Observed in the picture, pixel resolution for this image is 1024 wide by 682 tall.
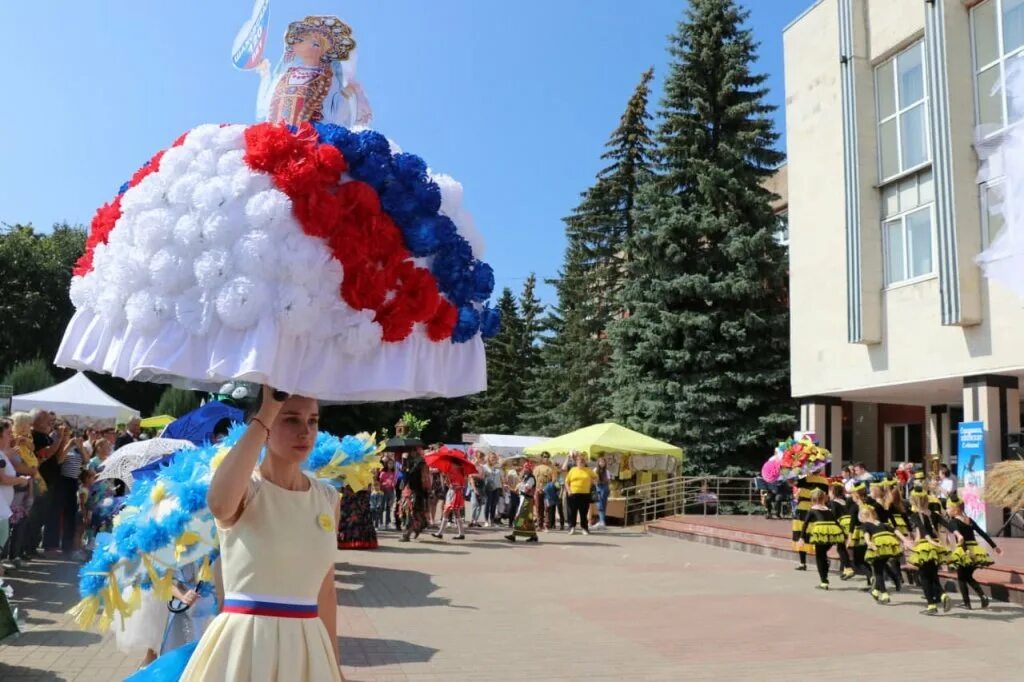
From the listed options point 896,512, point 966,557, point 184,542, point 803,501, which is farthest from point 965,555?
point 184,542

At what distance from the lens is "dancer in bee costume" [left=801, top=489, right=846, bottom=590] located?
40.0 ft

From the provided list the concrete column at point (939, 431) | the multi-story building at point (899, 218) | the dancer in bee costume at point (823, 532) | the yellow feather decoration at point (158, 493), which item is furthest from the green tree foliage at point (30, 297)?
the yellow feather decoration at point (158, 493)

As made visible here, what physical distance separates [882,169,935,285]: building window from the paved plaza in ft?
30.8

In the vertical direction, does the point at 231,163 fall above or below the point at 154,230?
above

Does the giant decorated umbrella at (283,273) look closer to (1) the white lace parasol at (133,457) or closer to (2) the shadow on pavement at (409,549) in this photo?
(1) the white lace parasol at (133,457)

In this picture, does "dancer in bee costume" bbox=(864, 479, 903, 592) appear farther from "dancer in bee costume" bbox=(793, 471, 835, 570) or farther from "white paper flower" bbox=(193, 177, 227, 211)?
"white paper flower" bbox=(193, 177, 227, 211)

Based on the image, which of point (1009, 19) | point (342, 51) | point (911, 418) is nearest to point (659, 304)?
point (911, 418)

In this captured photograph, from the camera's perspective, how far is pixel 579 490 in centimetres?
2089

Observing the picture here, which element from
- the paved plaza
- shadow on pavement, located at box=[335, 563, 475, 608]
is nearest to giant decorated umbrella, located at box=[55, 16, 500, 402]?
the paved plaza

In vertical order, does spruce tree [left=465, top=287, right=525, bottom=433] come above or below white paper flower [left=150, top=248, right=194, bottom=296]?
above

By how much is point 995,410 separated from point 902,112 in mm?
7451

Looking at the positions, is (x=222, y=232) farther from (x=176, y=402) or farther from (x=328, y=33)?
(x=176, y=402)

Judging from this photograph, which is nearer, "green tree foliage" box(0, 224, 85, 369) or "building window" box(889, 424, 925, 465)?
"building window" box(889, 424, 925, 465)

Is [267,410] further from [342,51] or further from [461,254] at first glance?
[342,51]
